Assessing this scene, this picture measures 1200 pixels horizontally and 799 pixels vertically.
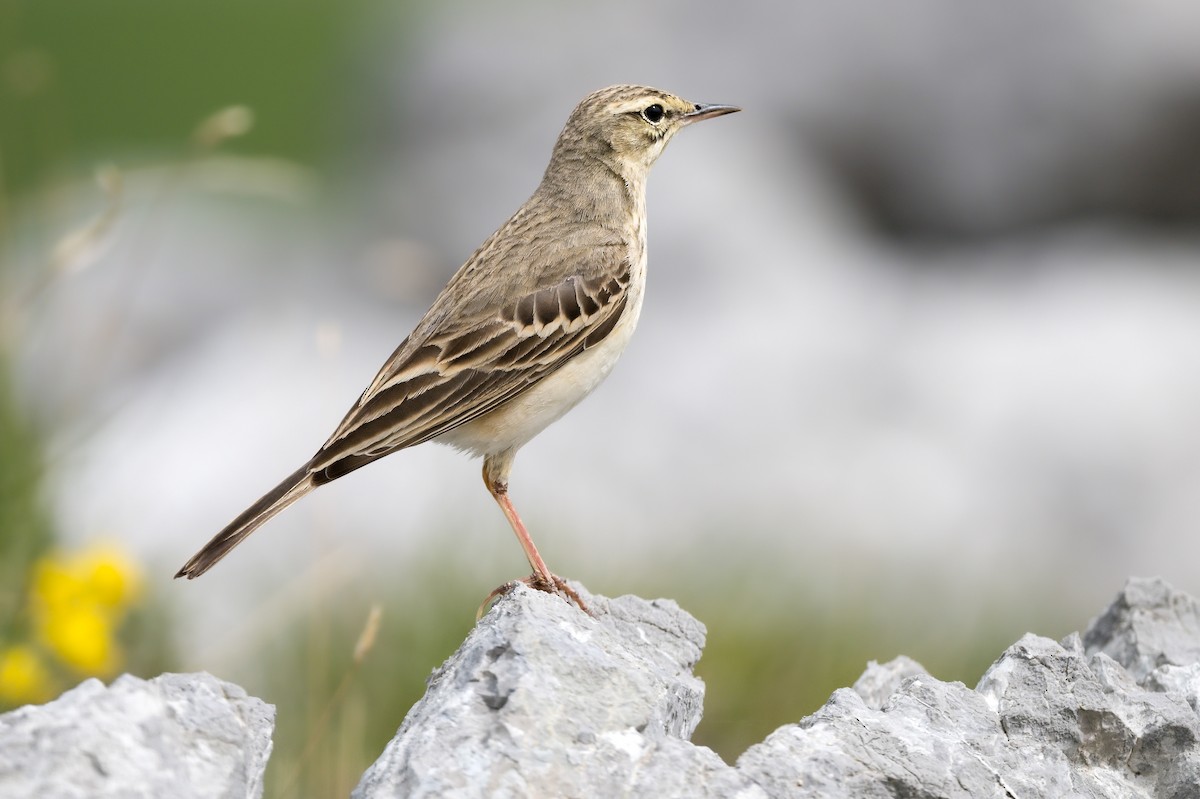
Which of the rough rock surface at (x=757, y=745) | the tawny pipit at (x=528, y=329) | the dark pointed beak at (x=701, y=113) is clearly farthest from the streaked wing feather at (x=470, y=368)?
the rough rock surface at (x=757, y=745)

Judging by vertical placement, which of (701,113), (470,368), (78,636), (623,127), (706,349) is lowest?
(78,636)

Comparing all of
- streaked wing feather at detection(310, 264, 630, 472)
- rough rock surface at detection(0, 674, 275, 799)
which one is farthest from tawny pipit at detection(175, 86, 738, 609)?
rough rock surface at detection(0, 674, 275, 799)

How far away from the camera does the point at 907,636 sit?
8.00 metres

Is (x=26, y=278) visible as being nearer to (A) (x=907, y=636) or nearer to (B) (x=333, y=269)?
(B) (x=333, y=269)

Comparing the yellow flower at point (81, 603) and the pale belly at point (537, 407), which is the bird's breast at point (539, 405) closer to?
the pale belly at point (537, 407)

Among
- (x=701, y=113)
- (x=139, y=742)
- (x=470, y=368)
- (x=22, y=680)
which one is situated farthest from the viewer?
(x=701, y=113)

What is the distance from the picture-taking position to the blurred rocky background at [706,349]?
24.3 feet

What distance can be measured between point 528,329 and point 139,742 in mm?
2366

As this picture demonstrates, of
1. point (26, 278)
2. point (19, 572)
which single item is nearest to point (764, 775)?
point (19, 572)

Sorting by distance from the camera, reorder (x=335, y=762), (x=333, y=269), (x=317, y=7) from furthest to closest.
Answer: (x=317, y=7) < (x=333, y=269) < (x=335, y=762)

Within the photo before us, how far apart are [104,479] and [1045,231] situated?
832cm

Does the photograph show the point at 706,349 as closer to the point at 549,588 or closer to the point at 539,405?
the point at 539,405

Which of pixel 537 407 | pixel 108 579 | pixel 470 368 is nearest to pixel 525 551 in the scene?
pixel 537 407

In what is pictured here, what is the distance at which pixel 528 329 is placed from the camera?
512cm
